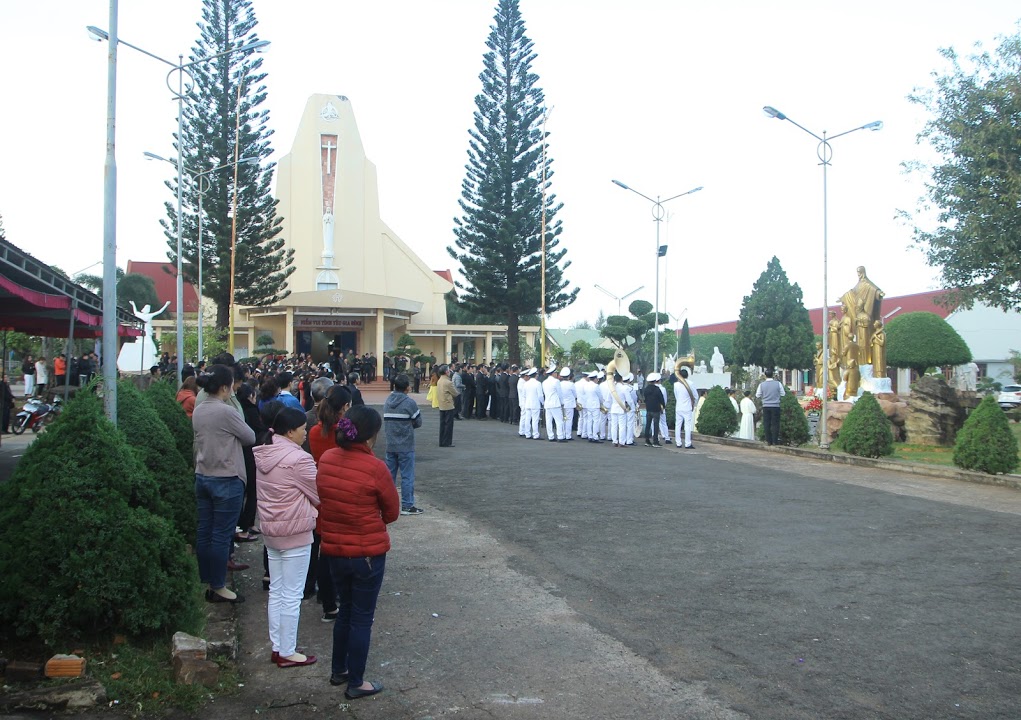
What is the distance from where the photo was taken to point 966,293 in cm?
1969

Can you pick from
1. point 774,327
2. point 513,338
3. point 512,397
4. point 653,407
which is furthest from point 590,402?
point 774,327

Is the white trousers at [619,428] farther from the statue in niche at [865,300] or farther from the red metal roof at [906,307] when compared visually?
the red metal roof at [906,307]

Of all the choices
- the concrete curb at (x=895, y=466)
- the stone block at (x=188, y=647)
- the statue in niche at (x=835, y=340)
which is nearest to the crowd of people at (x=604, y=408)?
the concrete curb at (x=895, y=466)

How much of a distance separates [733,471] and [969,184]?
10110 mm

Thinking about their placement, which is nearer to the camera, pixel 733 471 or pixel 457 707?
pixel 457 707

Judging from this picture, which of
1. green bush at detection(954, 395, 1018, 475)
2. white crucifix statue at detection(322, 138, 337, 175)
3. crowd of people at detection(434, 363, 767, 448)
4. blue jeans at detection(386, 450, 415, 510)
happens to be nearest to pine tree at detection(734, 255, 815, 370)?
white crucifix statue at detection(322, 138, 337, 175)

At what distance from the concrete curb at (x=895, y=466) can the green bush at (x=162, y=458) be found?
10.8m

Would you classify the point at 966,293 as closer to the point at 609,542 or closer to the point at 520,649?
the point at 609,542

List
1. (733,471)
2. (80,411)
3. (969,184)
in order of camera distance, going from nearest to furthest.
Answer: (80,411), (733,471), (969,184)

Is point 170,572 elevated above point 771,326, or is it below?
below

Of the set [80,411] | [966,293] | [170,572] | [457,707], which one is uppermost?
[966,293]

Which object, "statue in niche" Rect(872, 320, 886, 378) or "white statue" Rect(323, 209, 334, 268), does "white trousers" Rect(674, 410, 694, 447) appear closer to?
"statue in niche" Rect(872, 320, 886, 378)

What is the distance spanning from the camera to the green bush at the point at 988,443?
1238cm

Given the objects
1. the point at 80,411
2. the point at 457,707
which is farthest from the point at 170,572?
the point at 457,707
